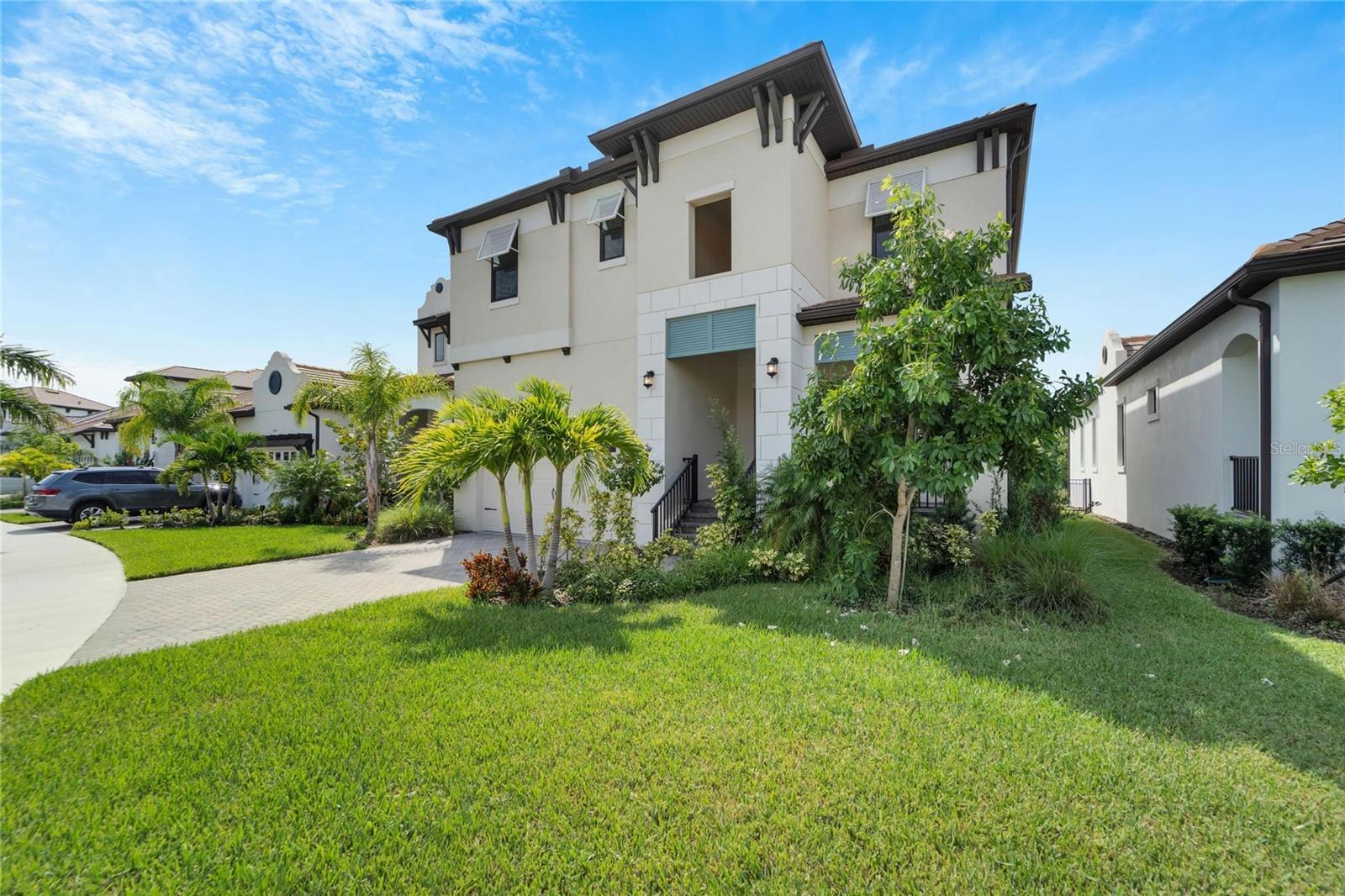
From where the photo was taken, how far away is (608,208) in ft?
38.4

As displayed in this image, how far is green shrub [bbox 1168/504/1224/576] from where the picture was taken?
7.56 meters

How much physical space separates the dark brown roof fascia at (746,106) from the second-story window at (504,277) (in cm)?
383

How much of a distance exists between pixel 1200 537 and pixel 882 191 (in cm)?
753

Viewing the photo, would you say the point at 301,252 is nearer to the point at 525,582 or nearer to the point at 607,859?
the point at 525,582

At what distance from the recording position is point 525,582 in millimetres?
6715

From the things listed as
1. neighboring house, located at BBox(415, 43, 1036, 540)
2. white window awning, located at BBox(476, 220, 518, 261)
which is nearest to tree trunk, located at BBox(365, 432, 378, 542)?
neighboring house, located at BBox(415, 43, 1036, 540)

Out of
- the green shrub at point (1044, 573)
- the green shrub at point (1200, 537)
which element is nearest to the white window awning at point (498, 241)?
the green shrub at point (1044, 573)

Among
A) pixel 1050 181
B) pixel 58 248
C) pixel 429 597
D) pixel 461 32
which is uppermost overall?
pixel 461 32

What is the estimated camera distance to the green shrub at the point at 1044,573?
5.80m

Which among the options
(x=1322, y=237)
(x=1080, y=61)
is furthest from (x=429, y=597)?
(x=1322, y=237)

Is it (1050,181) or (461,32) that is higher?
(461,32)

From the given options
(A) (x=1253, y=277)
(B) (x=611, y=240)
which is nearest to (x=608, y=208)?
(B) (x=611, y=240)

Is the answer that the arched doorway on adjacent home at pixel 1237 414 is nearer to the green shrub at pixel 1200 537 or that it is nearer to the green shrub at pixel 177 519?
the green shrub at pixel 1200 537

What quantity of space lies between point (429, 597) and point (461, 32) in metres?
7.82
